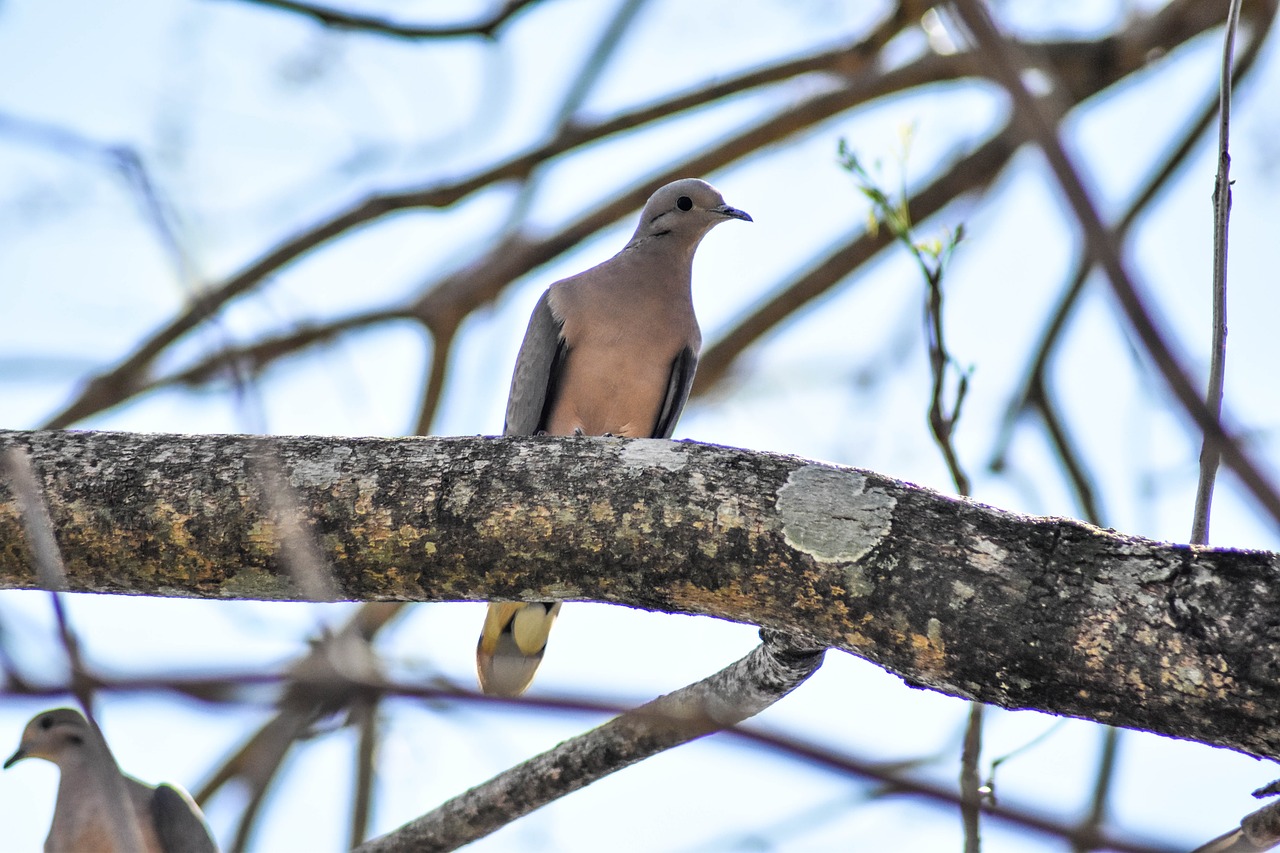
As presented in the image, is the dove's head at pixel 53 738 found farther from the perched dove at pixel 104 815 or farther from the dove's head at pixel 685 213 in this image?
the dove's head at pixel 685 213

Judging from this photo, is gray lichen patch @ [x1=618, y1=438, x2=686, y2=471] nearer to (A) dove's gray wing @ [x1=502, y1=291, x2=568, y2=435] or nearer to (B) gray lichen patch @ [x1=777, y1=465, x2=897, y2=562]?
(B) gray lichen patch @ [x1=777, y1=465, x2=897, y2=562]

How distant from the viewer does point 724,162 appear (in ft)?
18.4

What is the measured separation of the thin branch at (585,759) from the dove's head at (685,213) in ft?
6.89

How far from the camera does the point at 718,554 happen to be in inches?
98.0

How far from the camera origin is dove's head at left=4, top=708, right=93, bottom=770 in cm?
455

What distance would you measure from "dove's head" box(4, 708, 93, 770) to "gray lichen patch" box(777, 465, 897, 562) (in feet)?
10.5

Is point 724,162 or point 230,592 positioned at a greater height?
point 724,162

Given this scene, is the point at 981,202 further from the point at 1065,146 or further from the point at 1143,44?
the point at 1065,146

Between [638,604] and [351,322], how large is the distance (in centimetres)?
308

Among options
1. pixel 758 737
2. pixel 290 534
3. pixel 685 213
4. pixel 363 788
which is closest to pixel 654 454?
pixel 290 534

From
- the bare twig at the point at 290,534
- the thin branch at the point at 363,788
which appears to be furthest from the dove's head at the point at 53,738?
the bare twig at the point at 290,534

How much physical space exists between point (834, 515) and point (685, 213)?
8.04 feet

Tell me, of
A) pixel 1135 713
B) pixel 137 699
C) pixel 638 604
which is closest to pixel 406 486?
pixel 638 604

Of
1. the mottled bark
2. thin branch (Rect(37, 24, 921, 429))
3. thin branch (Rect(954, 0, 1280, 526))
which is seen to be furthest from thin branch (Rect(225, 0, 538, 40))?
thin branch (Rect(954, 0, 1280, 526))
